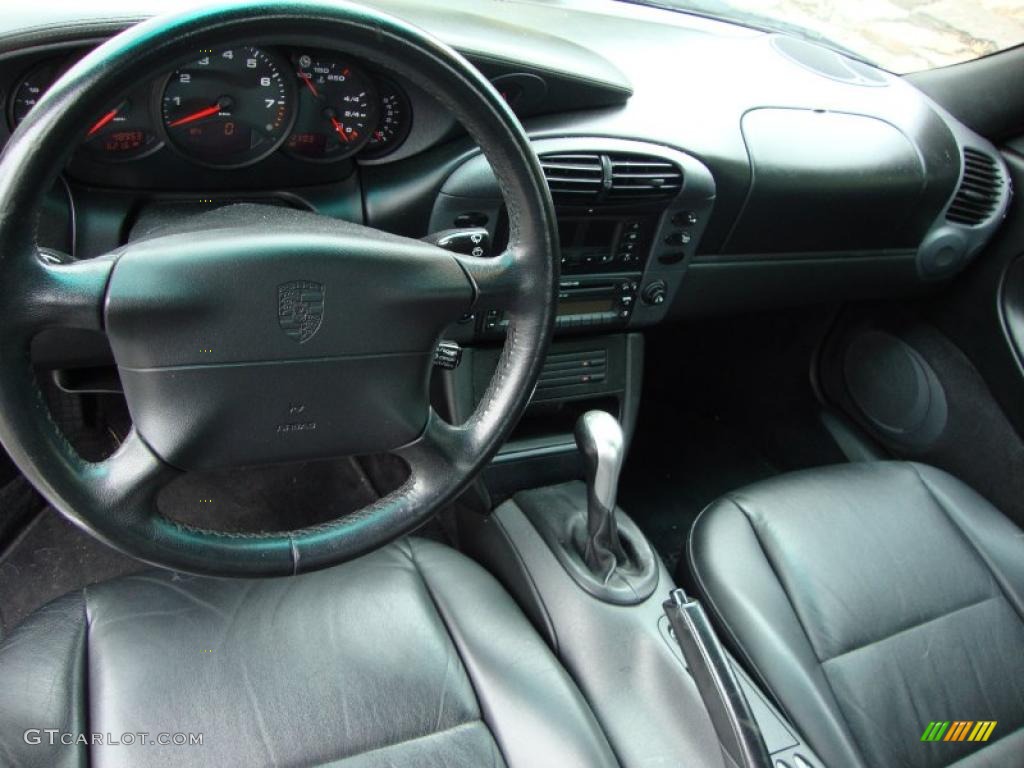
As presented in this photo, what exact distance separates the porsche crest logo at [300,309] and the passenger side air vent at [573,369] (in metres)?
0.82

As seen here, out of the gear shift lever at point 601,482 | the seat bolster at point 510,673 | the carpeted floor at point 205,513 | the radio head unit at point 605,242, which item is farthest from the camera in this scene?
the carpeted floor at point 205,513

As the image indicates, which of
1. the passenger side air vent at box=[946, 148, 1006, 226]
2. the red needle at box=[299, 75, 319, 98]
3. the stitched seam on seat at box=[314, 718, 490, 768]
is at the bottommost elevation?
the stitched seam on seat at box=[314, 718, 490, 768]

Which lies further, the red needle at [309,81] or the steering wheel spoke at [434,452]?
the red needle at [309,81]

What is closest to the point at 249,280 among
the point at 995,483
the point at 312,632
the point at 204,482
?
the point at 312,632

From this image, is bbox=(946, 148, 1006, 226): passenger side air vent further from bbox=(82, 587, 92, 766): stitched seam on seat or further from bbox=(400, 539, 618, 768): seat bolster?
bbox=(82, 587, 92, 766): stitched seam on seat

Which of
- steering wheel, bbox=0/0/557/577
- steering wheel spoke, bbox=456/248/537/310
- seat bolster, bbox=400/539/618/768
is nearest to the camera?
steering wheel, bbox=0/0/557/577

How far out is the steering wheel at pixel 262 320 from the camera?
77 centimetres

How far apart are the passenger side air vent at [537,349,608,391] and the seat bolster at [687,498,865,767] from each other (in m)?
0.35

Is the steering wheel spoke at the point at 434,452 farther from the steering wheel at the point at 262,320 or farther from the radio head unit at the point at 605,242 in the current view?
the radio head unit at the point at 605,242

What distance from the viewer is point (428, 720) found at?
44.5 inches

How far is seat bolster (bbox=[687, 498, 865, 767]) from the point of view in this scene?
49.1 inches

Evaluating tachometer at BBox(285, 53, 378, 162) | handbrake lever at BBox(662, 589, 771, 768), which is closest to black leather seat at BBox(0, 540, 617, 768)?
handbrake lever at BBox(662, 589, 771, 768)

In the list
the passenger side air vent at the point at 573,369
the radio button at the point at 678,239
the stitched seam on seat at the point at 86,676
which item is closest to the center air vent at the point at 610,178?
the radio button at the point at 678,239

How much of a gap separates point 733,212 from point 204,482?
4.06 feet
